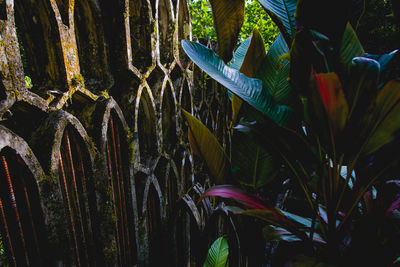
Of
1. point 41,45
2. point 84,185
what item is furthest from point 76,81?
point 84,185

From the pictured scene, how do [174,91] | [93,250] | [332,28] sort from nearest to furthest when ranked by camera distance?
[332,28], [93,250], [174,91]

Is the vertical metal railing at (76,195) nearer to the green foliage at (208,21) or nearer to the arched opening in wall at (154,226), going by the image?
the arched opening in wall at (154,226)

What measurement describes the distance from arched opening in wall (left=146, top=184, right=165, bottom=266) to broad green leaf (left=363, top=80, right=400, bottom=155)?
0.84 m

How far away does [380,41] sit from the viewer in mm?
2947

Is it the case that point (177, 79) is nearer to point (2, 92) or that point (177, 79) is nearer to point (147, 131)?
point (147, 131)

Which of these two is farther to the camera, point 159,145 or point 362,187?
point 159,145

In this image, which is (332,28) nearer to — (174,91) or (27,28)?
(174,91)

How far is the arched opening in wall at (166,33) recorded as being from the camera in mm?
1108

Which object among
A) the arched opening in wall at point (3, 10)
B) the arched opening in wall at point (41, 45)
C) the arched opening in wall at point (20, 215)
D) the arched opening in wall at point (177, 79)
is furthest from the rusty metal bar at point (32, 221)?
the arched opening in wall at point (177, 79)

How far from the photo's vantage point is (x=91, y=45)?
0.77m

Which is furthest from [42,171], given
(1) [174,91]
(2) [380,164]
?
(2) [380,164]

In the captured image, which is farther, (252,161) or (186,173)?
(186,173)

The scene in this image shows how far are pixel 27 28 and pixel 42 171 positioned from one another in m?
0.38

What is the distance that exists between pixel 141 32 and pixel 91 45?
243mm
